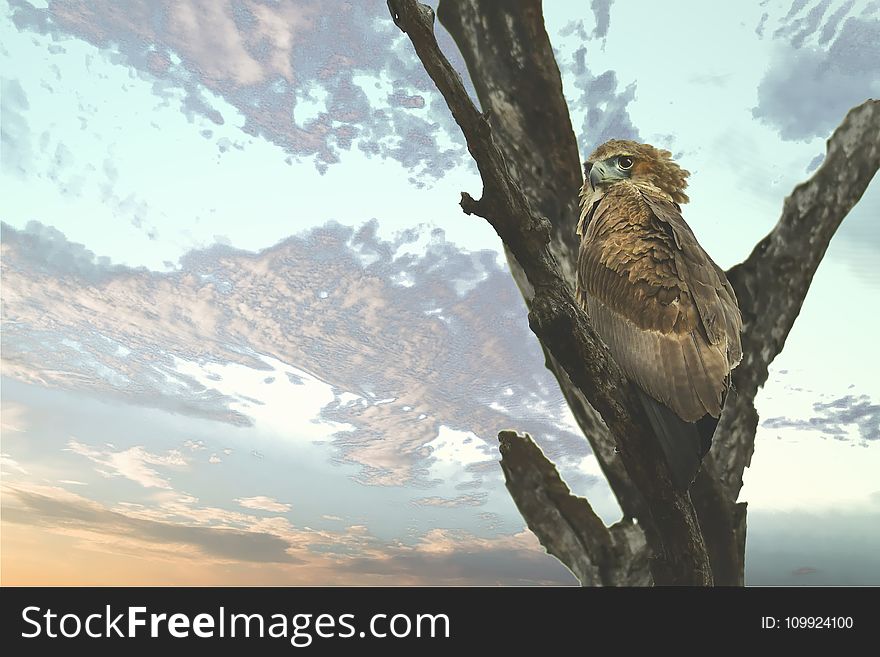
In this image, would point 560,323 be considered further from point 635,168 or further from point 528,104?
point 528,104

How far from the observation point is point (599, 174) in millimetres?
4668

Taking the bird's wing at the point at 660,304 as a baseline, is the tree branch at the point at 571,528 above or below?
below

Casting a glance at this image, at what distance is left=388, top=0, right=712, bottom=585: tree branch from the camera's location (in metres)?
2.85

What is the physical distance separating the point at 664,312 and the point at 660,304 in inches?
2.3

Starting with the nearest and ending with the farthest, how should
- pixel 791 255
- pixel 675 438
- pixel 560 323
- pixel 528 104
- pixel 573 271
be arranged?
pixel 560 323 < pixel 675 438 < pixel 528 104 < pixel 573 271 < pixel 791 255

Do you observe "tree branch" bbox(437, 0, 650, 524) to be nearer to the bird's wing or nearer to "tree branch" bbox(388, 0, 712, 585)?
the bird's wing

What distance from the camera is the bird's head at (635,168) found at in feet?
15.3

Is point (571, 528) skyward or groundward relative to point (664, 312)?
groundward

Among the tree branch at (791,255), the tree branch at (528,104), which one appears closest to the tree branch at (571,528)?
the tree branch at (528,104)

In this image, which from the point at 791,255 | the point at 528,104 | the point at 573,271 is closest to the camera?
the point at 528,104

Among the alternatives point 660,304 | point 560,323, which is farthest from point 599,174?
point 560,323

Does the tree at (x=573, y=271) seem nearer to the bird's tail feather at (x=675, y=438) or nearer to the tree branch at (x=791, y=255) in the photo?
the tree branch at (x=791, y=255)

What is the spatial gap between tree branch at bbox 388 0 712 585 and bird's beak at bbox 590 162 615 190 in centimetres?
181

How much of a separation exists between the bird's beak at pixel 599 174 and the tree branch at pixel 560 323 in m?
1.81
